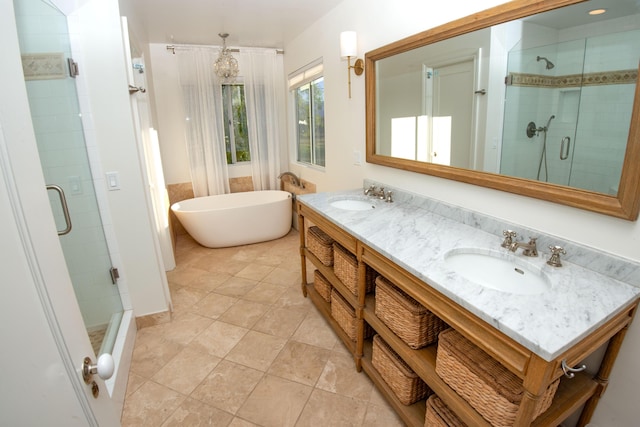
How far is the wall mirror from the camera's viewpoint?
1091 mm

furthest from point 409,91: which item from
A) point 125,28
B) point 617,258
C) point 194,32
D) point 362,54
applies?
point 194,32

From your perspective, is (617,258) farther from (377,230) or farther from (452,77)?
(452,77)

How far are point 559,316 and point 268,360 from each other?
1608mm

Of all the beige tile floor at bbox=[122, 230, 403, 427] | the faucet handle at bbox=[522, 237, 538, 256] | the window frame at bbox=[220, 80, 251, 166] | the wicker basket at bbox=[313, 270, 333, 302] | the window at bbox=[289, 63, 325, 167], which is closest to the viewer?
the faucet handle at bbox=[522, 237, 538, 256]

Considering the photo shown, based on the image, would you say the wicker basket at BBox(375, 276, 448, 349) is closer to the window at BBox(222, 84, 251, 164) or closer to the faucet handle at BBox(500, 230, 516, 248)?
the faucet handle at BBox(500, 230, 516, 248)

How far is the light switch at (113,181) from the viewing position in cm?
207

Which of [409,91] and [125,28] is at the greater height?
[125,28]

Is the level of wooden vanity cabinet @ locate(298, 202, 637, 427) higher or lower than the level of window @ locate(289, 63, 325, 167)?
lower

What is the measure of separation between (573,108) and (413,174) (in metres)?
0.97

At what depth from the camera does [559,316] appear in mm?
941

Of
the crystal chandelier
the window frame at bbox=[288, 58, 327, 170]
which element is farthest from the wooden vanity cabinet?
the crystal chandelier

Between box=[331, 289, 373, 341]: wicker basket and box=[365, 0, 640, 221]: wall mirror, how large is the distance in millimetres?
957

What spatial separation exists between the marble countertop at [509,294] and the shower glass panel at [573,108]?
330 millimetres

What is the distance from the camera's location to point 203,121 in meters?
4.15
